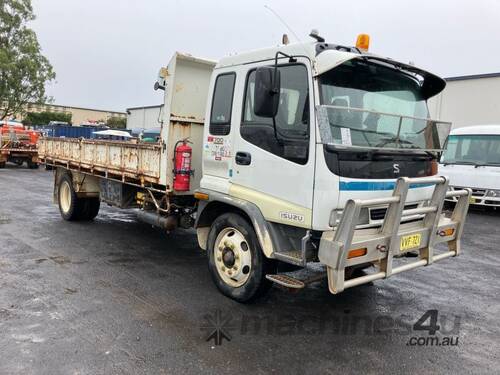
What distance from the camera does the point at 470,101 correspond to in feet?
63.2

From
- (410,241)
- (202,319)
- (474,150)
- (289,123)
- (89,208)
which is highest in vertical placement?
(474,150)

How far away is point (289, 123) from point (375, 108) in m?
0.82

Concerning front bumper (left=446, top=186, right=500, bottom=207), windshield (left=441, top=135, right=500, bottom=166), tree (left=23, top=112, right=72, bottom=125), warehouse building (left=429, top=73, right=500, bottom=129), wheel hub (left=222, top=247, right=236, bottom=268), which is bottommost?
wheel hub (left=222, top=247, right=236, bottom=268)

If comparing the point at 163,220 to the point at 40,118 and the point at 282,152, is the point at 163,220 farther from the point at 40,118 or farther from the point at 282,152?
the point at 40,118

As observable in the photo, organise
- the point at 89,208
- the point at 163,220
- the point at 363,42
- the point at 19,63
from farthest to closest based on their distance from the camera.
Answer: the point at 19,63, the point at 89,208, the point at 163,220, the point at 363,42

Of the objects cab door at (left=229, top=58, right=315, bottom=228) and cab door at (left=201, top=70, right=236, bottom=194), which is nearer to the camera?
cab door at (left=229, top=58, right=315, bottom=228)

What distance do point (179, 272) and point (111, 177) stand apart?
2.25 meters

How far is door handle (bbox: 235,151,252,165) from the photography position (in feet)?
14.9

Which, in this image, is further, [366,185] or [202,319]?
[202,319]

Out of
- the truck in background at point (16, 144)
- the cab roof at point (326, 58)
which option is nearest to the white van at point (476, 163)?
the cab roof at point (326, 58)

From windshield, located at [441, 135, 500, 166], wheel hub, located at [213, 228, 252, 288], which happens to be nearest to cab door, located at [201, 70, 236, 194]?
wheel hub, located at [213, 228, 252, 288]

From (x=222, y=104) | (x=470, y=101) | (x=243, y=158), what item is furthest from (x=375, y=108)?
(x=470, y=101)

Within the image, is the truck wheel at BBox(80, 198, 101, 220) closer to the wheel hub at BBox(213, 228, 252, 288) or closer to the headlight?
the wheel hub at BBox(213, 228, 252, 288)

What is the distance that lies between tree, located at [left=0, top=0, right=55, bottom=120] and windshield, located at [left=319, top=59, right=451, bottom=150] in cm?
3461
